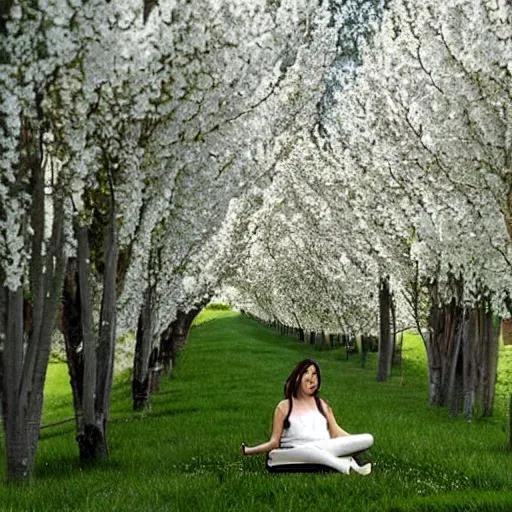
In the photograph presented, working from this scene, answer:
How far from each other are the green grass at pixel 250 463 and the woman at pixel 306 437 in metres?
0.28

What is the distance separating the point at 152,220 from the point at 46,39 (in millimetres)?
4121

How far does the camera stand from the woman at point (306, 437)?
8672mm

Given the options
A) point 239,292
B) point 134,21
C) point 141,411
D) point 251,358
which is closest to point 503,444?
point 134,21

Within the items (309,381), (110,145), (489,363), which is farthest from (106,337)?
(489,363)

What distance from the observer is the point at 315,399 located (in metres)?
9.03

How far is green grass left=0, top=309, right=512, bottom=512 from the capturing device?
747 centimetres

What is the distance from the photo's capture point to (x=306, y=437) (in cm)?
870

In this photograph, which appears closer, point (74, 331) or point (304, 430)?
point (304, 430)

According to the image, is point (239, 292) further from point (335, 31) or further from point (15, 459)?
point (15, 459)

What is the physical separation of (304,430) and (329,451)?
32cm

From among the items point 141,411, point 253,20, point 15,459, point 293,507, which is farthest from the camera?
point 141,411

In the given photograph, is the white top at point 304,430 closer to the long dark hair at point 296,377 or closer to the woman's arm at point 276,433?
the woman's arm at point 276,433

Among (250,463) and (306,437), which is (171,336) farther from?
(306,437)

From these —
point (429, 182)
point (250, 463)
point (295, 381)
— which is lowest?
point (250, 463)
